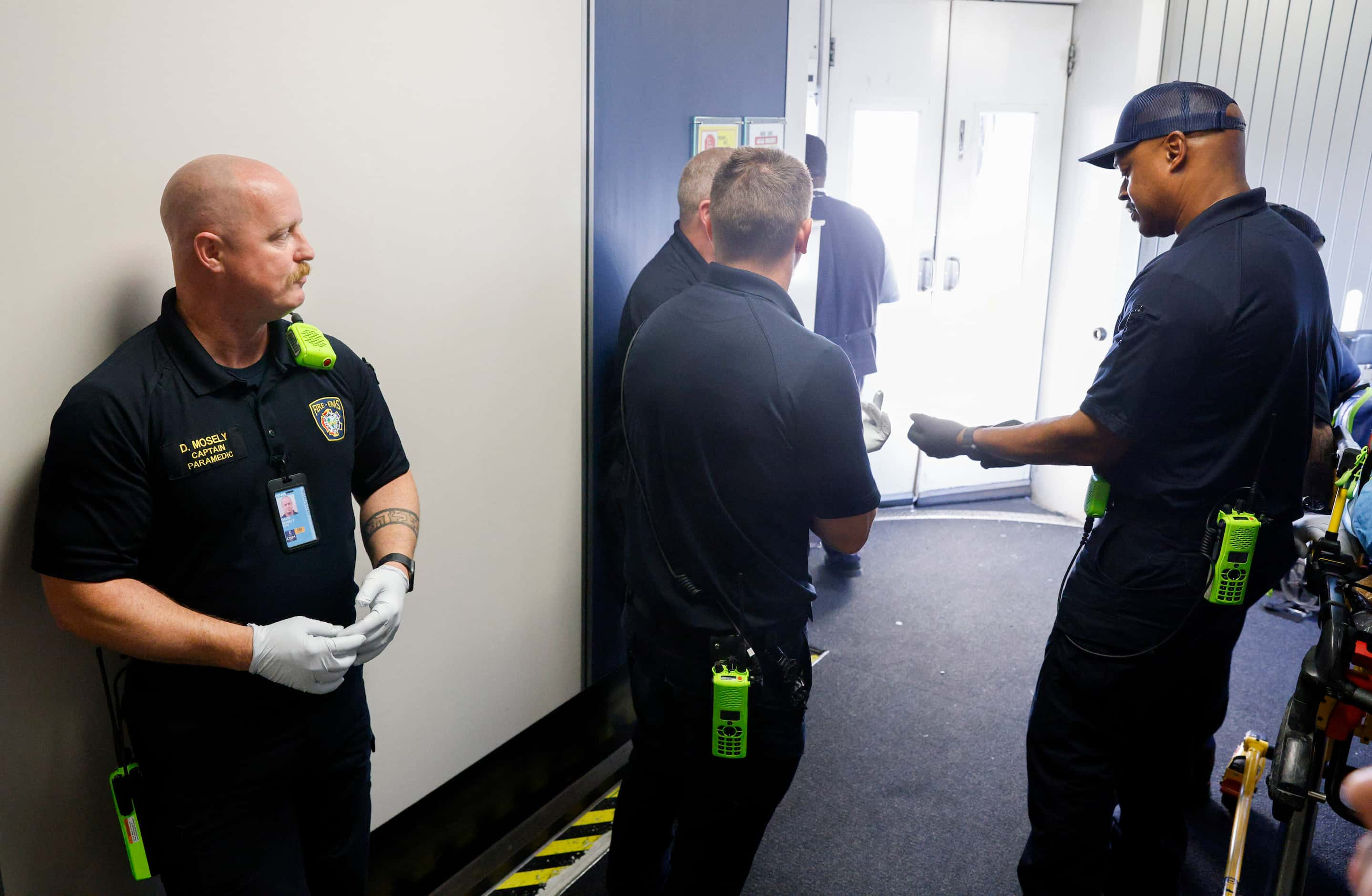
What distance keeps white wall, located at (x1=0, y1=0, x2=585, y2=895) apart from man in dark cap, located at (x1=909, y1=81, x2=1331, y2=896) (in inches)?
46.6

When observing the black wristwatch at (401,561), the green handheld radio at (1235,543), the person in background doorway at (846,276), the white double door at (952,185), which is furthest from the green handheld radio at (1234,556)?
the white double door at (952,185)

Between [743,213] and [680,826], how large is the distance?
1096mm

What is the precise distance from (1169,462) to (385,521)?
147cm

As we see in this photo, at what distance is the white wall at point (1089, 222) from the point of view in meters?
4.00

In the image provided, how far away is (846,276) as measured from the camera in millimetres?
3766

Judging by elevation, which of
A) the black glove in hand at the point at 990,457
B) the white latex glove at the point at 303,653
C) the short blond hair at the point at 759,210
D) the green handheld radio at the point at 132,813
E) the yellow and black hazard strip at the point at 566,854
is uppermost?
the short blond hair at the point at 759,210

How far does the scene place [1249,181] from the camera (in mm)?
3748

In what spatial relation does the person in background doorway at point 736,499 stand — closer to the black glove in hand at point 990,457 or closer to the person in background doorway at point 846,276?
the black glove in hand at point 990,457

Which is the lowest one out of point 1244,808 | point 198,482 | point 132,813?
point 1244,808

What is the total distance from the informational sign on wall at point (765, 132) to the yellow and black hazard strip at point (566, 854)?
194cm

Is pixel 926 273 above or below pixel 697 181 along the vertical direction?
below

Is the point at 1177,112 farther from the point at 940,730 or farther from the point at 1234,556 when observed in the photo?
the point at 940,730

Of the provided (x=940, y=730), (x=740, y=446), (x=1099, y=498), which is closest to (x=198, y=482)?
(x=740, y=446)

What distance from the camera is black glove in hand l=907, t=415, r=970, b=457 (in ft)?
6.82
